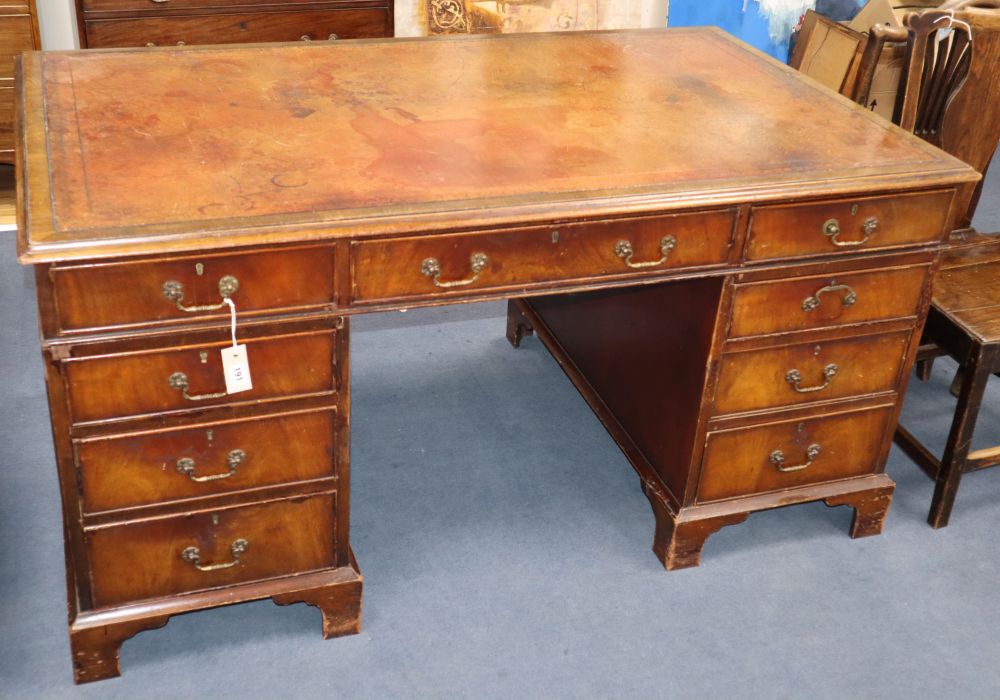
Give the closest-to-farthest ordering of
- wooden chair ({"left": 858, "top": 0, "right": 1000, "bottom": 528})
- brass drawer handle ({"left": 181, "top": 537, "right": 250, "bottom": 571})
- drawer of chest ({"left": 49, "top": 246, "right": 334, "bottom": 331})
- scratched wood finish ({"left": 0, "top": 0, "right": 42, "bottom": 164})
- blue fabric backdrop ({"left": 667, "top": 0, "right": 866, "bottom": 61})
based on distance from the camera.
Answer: drawer of chest ({"left": 49, "top": 246, "right": 334, "bottom": 331})
brass drawer handle ({"left": 181, "top": 537, "right": 250, "bottom": 571})
wooden chair ({"left": 858, "top": 0, "right": 1000, "bottom": 528})
scratched wood finish ({"left": 0, "top": 0, "right": 42, "bottom": 164})
blue fabric backdrop ({"left": 667, "top": 0, "right": 866, "bottom": 61})

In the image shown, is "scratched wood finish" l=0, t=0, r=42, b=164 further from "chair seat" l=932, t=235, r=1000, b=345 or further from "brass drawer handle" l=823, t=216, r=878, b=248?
"chair seat" l=932, t=235, r=1000, b=345

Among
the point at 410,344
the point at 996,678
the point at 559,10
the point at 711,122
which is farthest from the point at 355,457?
the point at 559,10

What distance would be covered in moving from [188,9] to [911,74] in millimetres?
2283

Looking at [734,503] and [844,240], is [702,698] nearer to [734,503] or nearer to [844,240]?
[734,503]

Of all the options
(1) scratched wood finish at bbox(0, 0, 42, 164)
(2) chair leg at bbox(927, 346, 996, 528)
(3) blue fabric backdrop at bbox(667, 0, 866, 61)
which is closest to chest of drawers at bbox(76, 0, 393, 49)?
(1) scratched wood finish at bbox(0, 0, 42, 164)

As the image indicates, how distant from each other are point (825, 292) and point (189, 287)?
1.31m

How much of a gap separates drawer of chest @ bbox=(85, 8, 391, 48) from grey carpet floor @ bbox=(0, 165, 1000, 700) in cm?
111

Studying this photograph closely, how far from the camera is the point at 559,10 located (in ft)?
14.8

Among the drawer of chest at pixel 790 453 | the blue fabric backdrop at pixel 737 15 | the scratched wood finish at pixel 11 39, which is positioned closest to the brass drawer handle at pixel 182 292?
the drawer of chest at pixel 790 453

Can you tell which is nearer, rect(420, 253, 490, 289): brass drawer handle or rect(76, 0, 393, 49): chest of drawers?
rect(420, 253, 490, 289): brass drawer handle

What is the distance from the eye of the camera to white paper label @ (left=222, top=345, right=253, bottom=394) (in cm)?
197

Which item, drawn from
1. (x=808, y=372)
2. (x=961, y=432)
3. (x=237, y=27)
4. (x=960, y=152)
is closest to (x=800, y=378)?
(x=808, y=372)

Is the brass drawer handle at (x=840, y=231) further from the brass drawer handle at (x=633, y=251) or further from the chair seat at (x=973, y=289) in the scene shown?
the chair seat at (x=973, y=289)

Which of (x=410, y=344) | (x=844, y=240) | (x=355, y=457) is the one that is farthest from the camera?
(x=410, y=344)
